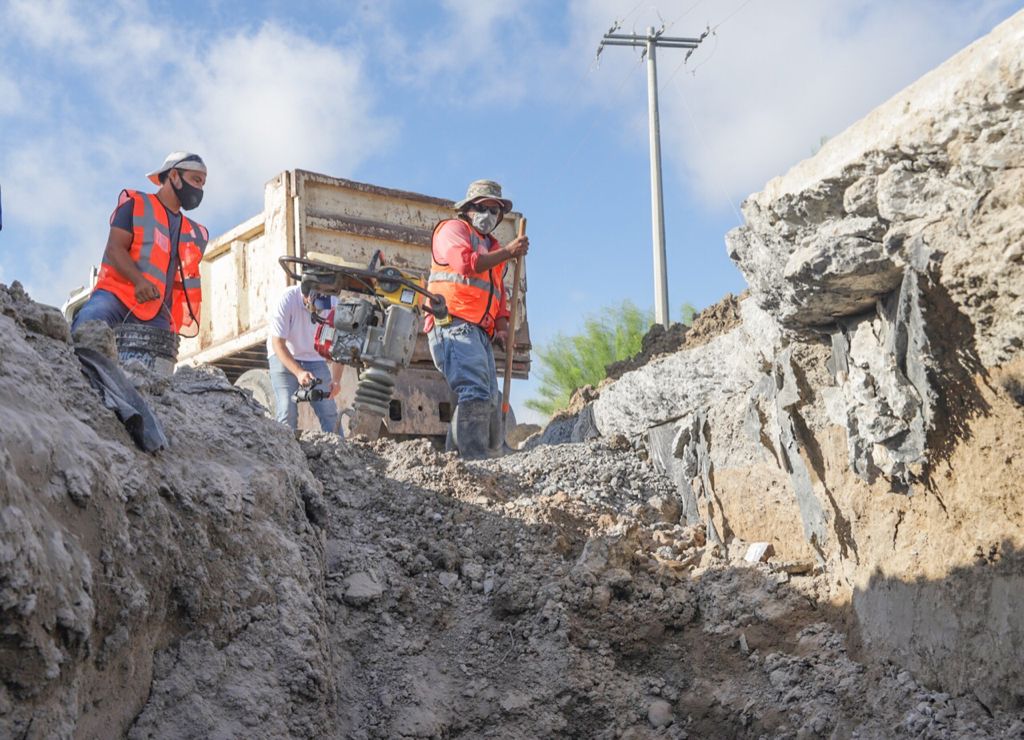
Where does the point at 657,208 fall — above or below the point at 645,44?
below

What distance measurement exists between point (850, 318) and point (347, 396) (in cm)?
498

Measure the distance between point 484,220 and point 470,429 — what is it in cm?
129

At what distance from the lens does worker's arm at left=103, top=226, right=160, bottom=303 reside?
211 inches

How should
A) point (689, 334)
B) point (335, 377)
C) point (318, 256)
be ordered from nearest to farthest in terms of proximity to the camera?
1. point (335, 377)
2. point (689, 334)
3. point (318, 256)

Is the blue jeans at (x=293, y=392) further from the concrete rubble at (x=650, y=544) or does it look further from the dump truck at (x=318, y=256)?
the concrete rubble at (x=650, y=544)

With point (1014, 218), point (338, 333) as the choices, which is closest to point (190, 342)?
point (338, 333)

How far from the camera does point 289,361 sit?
6.68m

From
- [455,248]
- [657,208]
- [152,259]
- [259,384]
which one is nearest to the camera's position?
[152,259]

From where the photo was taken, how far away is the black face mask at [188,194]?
5.76 meters

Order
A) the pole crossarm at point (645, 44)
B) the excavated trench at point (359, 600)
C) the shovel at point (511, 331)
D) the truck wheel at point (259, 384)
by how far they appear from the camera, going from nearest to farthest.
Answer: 1. the excavated trench at point (359, 600)
2. the shovel at point (511, 331)
3. the truck wheel at point (259, 384)
4. the pole crossarm at point (645, 44)

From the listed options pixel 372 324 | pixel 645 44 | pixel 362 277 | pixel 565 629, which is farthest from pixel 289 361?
pixel 645 44

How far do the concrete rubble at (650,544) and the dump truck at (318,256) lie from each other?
3.32m

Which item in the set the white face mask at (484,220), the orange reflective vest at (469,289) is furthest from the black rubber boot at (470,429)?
the white face mask at (484,220)

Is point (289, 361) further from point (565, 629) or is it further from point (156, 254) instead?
point (565, 629)
